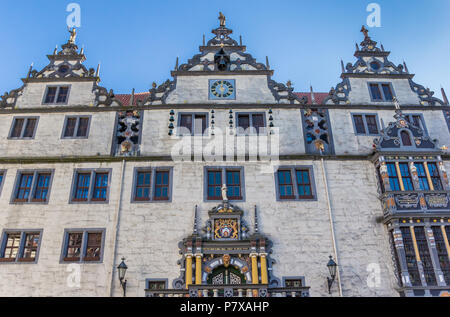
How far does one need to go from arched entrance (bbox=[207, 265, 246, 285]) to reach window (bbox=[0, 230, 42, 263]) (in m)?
8.17

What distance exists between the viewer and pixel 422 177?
18.8 metres

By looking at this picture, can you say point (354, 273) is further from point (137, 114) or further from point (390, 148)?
point (137, 114)

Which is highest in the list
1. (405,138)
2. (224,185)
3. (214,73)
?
(214,73)

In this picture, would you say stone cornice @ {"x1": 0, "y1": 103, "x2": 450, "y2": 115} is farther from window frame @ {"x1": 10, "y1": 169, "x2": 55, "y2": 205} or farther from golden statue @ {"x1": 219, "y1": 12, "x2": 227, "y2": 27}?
golden statue @ {"x1": 219, "y1": 12, "x2": 227, "y2": 27}

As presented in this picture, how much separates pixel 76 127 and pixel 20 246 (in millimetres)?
6692

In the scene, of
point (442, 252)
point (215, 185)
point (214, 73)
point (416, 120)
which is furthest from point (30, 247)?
point (416, 120)

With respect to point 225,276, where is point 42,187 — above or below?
above

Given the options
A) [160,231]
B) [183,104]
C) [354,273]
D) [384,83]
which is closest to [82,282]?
[160,231]

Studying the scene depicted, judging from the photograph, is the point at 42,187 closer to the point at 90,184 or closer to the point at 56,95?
the point at 90,184

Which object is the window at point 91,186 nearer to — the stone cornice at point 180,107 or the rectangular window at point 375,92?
the stone cornice at point 180,107

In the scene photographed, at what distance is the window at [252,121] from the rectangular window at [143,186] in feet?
18.4

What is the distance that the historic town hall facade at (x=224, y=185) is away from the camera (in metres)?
17.0

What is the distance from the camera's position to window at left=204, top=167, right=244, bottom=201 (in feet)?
61.7

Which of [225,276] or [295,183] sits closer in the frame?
[225,276]
